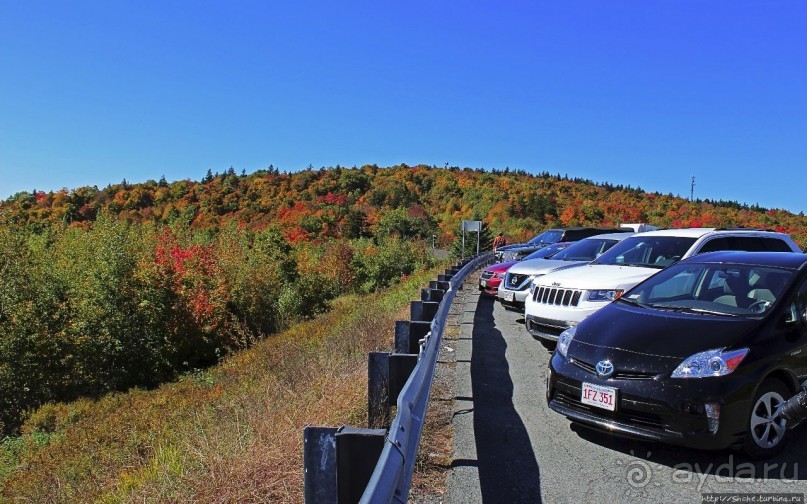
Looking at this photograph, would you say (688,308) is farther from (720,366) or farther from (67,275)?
(67,275)

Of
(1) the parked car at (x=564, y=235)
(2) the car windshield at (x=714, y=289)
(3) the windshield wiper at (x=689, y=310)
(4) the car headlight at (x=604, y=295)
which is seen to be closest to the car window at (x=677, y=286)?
(2) the car windshield at (x=714, y=289)

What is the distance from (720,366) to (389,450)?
9.40 feet

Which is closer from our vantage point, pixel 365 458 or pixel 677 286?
pixel 365 458

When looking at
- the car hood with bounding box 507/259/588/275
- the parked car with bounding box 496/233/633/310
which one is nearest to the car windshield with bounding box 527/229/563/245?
the parked car with bounding box 496/233/633/310

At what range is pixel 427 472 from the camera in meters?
3.99

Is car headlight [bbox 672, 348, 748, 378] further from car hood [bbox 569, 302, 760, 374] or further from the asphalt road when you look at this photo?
the asphalt road

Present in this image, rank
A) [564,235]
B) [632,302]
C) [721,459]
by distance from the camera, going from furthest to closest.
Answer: [564,235]
[632,302]
[721,459]

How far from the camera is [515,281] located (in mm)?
11141

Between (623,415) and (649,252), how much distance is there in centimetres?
508

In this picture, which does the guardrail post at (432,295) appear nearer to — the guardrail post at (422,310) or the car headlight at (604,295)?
the guardrail post at (422,310)

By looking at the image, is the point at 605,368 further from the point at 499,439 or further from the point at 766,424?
the point at 766,424

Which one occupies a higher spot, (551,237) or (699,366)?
(551,237)

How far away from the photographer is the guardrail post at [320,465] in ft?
7.75

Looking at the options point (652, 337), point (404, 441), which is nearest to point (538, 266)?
point (652, 337)
